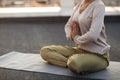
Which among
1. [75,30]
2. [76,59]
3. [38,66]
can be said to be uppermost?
[75,30]

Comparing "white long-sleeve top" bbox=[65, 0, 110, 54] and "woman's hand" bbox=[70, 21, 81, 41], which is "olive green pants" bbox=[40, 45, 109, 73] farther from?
"woman's hand" bbox=[70, 21, 81, 41]

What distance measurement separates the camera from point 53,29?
481cm

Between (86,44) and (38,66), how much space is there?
0.52 metres

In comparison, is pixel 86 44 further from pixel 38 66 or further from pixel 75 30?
pixel 38 66

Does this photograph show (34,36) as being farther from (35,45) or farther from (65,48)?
(65,48)

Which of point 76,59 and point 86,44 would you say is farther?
point 86,44

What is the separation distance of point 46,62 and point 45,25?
2.22m

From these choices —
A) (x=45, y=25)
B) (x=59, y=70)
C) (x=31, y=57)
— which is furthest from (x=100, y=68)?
(x=45, y=25)

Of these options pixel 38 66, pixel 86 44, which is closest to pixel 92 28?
pixel 86 44

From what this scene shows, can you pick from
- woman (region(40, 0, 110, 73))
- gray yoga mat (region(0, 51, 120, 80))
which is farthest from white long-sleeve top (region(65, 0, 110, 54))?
gray yoga mat (region(0, 51, 120, 80))

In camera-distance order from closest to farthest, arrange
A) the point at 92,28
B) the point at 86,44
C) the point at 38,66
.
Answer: the point at 92,28 → the point at 86,44 → the point at 38,66

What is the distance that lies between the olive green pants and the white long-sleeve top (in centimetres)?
7

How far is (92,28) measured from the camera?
2557mm

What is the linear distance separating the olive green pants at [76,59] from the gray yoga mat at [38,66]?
5 cm
